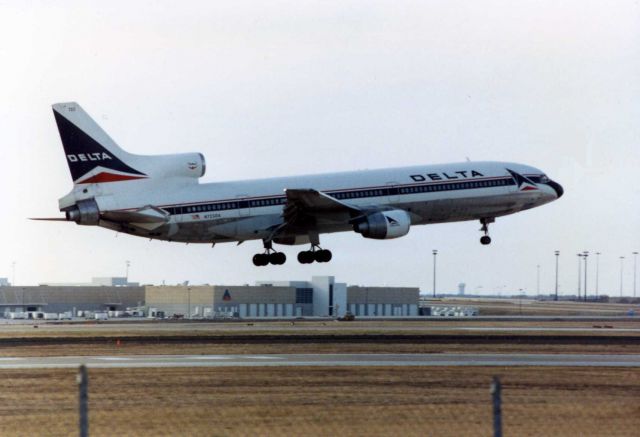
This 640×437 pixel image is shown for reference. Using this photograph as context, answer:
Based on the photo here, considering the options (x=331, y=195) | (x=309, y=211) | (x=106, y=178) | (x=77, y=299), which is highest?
(x=106, y=178)

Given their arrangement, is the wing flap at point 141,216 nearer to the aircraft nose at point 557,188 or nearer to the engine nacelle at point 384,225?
the engine nacelle at point 384,225

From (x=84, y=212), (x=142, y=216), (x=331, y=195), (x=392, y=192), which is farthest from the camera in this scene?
(x=392, y=192)

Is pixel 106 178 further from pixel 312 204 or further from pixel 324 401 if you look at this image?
pixel 324 401

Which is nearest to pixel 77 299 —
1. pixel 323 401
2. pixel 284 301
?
pixel 284 301

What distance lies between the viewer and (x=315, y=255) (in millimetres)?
67500

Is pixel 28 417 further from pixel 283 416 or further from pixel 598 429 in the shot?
pixel 598 429

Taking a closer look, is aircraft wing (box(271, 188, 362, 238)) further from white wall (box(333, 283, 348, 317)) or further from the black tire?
white wall (box(333, 283, 348, 317))

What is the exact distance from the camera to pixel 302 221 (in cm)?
6512

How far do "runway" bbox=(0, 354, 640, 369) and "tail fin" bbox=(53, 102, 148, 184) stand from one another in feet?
59.6

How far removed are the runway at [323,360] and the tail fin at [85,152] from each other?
18.2m

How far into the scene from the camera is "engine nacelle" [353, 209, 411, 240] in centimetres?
6438

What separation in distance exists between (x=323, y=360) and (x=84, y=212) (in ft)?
76.7

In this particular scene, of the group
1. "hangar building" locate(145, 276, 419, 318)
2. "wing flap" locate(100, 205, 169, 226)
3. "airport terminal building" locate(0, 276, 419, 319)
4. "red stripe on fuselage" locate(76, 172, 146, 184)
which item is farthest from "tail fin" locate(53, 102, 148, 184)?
"hangar building" locate(145, 276, 419, 318)

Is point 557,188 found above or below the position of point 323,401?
above
